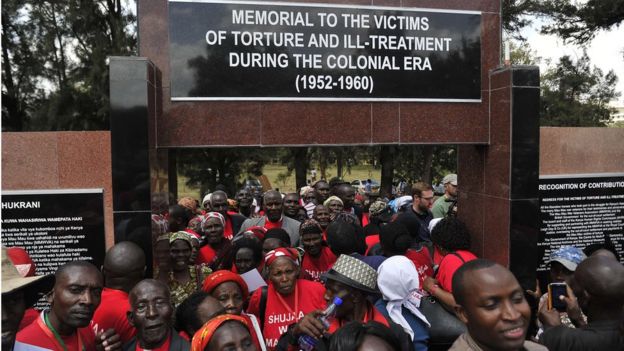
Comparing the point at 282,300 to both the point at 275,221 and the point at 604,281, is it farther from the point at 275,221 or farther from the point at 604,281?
the point at 275,221

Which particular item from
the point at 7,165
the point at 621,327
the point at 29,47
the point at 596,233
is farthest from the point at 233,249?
the point at 29,47

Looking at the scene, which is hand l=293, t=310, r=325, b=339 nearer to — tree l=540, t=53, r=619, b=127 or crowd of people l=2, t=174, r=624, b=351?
crowd of people l=2, t=174, r=624, b=351

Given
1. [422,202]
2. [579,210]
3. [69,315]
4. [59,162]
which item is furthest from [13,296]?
[579,210]

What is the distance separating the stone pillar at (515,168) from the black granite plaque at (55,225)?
4.00m

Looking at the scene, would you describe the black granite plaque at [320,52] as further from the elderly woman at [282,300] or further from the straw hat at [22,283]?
the straw hat at [22,283]

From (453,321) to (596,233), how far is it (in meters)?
3.41

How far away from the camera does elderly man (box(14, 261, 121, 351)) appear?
283 centimetres

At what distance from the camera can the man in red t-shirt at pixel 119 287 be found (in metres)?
3.34

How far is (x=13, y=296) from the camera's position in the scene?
2447 mm

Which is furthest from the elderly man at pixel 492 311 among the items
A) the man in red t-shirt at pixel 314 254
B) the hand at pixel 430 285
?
the man in red t-shirt at pixel 314 254

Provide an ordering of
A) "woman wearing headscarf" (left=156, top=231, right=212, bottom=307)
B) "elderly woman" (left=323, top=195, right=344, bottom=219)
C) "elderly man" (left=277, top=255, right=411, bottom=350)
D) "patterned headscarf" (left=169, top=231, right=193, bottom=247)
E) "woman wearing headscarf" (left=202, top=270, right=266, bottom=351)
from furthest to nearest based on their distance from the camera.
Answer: "elderly woman" (left=323, top=195, right=344, bottom=219), "patterned headscarf" (left=169, top=231, right=193, bottom=247), "woman wearing headscarf" (left=156, top=231, right=212, bottom=307), "woman wearing headscarf" (left=202, top=270, right=266, bottom=351), "elderly man" (left=277, top=255, right=411, bottom=350)

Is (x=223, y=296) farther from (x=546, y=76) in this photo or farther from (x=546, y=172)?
(x=546, y=76)

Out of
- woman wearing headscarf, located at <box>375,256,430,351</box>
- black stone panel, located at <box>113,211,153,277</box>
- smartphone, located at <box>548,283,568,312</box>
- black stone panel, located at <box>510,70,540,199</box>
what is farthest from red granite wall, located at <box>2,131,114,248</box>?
black stone panel, located at <box>510,70,540,199</box>

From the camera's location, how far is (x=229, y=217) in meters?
7.22
